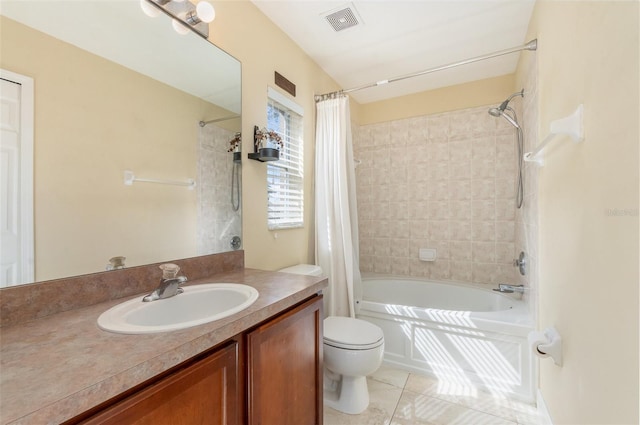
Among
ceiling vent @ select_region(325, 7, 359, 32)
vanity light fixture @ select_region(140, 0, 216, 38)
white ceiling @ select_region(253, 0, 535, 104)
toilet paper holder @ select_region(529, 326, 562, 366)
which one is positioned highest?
white ceiling @ select_region(253, 0, 535, 104)

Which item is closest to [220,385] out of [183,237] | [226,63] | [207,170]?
[183,237]

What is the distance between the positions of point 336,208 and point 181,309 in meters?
1.36

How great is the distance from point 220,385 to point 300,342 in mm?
404

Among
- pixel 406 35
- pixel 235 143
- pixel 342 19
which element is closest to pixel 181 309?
pixel 235 143

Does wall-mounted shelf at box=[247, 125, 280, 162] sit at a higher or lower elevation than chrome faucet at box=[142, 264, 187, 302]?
higher

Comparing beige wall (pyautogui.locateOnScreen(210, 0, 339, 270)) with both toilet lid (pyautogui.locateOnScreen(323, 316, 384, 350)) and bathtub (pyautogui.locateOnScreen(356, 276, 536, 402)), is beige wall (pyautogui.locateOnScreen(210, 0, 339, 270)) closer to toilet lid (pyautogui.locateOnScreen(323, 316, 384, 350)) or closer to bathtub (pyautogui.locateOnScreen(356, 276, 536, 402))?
toilet lid (pyautogui.locateOnScreen(323, 316, 384, 350))

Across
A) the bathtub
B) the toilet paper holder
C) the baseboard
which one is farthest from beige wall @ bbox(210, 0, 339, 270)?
the baseboard

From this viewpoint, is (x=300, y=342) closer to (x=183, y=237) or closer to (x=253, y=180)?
(x=183, y=237)

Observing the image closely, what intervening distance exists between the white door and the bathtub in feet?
6.43

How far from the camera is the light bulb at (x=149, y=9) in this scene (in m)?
1.15

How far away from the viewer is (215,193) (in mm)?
1491

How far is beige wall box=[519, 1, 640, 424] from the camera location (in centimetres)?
72

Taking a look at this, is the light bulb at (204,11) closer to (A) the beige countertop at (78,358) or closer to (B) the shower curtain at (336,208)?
(B) the shower curtain at (336,208)

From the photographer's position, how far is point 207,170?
1.43 m
